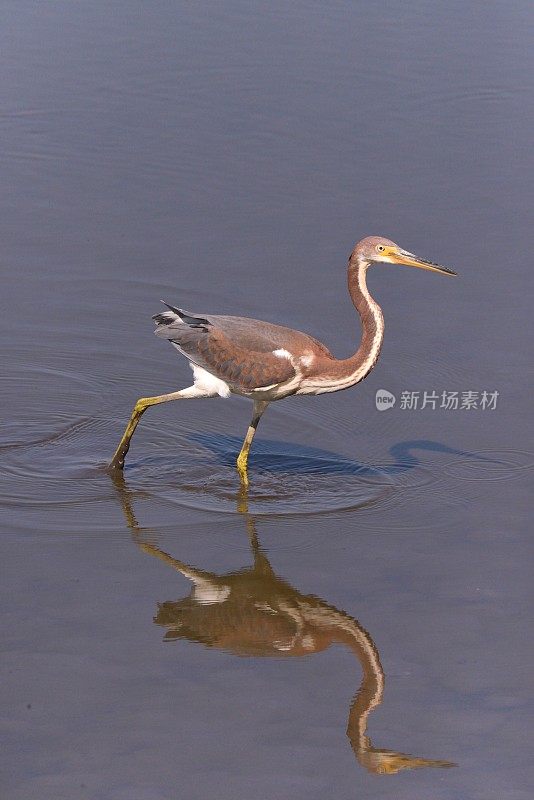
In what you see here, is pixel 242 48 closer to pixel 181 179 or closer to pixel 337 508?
pixel 181 179

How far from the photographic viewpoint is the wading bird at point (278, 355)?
28.4 feet

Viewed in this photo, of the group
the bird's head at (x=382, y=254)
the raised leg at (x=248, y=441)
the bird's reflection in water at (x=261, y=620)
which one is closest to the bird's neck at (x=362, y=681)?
the bird's reflection in water at (x=261, y=620)

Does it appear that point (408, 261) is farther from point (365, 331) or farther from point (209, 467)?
point (209, 467)

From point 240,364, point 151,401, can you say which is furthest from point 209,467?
point 240,364

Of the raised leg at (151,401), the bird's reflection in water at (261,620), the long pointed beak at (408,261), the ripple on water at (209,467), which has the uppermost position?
the long pointed beak at (408,261)

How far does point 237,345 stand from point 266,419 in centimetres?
103

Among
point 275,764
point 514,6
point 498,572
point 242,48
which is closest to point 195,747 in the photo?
point 275,764

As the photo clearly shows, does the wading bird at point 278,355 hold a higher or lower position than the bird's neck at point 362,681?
higher

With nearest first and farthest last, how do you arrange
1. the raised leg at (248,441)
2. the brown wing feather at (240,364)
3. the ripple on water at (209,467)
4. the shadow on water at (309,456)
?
the ripple on water at (209,467), the brown wing feather at (240,364), the raised leg at (248,441), the shadow on water at (309,456)

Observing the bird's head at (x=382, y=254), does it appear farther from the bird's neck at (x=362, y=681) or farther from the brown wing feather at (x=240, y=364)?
the bird's neck at (x=362, y=681)

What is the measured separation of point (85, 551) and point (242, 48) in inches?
359

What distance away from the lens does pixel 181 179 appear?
12.6 m

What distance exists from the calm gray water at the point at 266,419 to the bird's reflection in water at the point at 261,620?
0.7 inches

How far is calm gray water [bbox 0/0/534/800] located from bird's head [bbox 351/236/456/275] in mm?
1295
